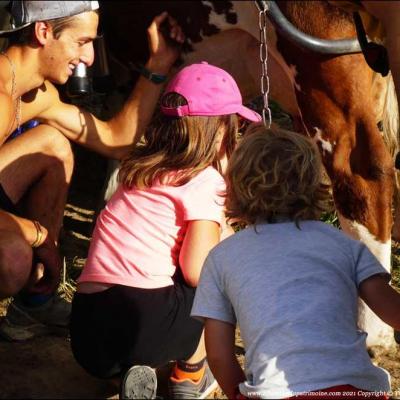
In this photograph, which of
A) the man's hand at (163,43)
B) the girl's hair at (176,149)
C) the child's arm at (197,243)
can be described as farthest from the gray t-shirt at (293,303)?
the man's hand at (163,43)

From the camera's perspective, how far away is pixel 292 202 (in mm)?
2100

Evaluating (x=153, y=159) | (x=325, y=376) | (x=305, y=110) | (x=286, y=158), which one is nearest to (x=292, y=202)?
(x=286, y=158)

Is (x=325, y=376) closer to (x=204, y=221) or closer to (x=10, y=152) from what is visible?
(x=204, y=221)

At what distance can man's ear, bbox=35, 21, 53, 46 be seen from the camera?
3.11m

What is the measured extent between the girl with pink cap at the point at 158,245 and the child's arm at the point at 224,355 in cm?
44

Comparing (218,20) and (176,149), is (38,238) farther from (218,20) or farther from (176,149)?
(218,20)

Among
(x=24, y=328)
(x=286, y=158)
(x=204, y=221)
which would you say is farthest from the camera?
(x=24, y=328)

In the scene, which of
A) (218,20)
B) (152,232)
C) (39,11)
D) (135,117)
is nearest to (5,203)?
(135,117)

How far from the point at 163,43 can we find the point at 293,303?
202 centimetres

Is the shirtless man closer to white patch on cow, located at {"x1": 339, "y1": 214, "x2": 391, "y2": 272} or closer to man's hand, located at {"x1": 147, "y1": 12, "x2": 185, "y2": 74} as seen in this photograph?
man's hand, located at {"x1": 147, "y1": 12, "x2": 185, "y2": 74}

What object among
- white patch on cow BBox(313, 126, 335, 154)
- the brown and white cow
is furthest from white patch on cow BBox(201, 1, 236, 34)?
white patch on cow BBox(313, 126, 335, 154)

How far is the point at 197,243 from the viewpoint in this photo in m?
2.56

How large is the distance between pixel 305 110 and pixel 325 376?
5.42 ft

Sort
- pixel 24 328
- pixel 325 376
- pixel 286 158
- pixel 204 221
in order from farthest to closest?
pixel 24 328 < pixel 204 221 < pixel 286 158 < pixel 325 376
